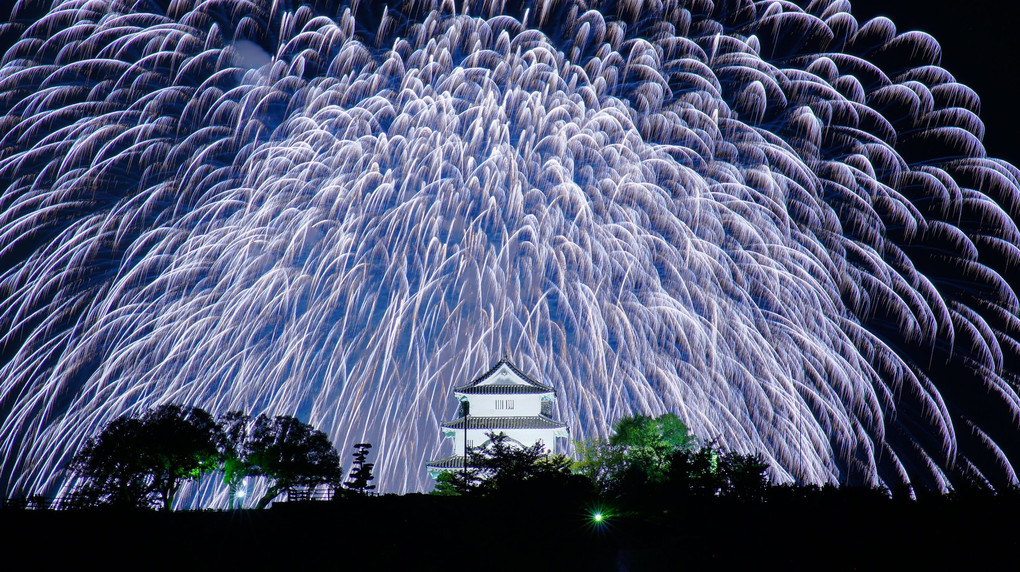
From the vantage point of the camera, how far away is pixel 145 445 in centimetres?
2984

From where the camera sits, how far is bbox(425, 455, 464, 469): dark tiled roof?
113ft

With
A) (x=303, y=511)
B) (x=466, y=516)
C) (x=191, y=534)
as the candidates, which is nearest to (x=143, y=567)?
(x=191, y=534)

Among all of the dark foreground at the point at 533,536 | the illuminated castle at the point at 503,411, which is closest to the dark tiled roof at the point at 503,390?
the illuminated castle at the point at 503,411

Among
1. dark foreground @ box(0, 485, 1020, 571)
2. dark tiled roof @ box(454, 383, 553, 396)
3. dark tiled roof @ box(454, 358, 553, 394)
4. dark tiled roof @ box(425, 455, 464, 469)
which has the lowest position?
dark foreground @ box(0, 485, 1020, 571)

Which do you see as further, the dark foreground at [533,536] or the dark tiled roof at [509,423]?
the dark tiled roof at [509,423]

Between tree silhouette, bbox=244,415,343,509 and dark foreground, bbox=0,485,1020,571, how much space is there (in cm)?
939

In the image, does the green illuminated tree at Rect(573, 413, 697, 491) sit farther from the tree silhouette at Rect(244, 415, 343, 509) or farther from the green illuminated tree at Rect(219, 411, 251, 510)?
the green illuminated tree at Rect(219, 411, 251, 510)

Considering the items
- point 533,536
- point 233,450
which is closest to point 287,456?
point 233,450

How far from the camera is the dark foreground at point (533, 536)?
16797 mm

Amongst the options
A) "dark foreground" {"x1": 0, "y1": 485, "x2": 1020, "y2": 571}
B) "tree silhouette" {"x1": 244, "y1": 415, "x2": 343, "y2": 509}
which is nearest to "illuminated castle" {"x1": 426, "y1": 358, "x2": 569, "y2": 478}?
"tree silhouette" {"x1": 244, "y1": 415, "x2": 343, "y2": 509}

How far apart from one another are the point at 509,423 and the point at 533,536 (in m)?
17.1

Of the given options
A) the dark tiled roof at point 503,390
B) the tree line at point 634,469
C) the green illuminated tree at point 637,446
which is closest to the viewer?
the tree line at point 634,469

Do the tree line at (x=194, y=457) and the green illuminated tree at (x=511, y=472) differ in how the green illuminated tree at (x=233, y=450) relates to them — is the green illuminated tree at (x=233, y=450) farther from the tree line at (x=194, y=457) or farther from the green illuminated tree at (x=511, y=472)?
the green illuminated tree at (x=511, y=472)

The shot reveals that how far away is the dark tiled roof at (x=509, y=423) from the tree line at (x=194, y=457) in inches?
271
